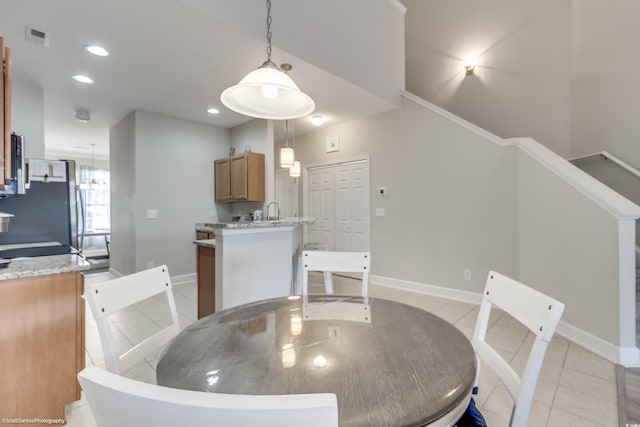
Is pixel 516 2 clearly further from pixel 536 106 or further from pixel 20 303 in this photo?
pixel 20 303

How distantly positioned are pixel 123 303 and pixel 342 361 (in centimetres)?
86

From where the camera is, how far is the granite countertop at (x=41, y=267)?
4.52ft

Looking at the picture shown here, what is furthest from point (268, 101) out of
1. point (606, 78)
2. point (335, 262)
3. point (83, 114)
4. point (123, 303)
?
point (606, 78)

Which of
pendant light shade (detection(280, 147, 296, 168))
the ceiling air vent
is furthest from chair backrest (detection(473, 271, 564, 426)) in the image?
the ceiling air vent

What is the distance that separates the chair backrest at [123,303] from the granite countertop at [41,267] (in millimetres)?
631

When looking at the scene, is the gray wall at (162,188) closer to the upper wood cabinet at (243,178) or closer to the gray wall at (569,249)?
the upper wood cabinet at (243,178)

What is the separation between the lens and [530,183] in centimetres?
299

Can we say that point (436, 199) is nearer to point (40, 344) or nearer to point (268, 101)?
point (268, 101)

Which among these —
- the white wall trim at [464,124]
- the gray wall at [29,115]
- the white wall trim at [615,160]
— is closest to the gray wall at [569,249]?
the white wall trim at [464,124]

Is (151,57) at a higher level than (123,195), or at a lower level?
higher

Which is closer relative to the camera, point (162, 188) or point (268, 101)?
point (268, 101)

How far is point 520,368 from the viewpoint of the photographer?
208 cm

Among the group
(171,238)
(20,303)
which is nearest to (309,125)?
(171,238)

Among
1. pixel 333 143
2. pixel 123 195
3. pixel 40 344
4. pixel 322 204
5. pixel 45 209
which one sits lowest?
pixel 40 344
